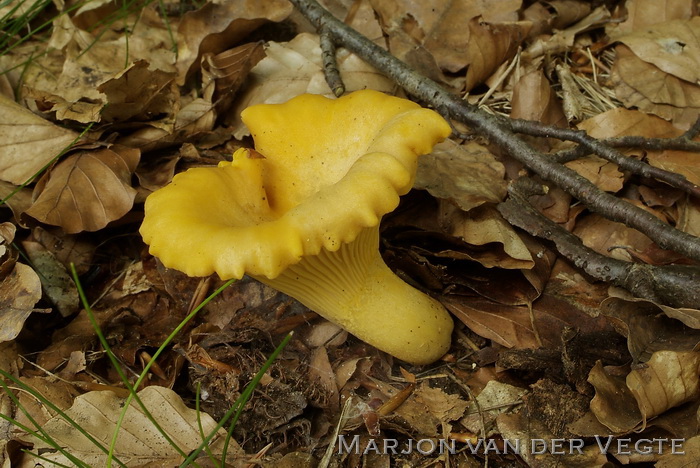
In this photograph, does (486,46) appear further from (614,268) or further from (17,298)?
(17,298)

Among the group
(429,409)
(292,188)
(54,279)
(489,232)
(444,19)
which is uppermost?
(444,19)

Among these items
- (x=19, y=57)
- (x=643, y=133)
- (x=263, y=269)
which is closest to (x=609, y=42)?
(x=643, y=133)

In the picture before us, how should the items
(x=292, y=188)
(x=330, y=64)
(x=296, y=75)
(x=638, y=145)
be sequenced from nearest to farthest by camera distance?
1. (x=292, y=188)
2. (x=638, y=145)
3. (x=330, y=64)
4. (x=296, y=75)

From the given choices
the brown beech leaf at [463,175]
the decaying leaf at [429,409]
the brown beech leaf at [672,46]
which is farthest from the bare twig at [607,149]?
the decaying leaf at [429,409]

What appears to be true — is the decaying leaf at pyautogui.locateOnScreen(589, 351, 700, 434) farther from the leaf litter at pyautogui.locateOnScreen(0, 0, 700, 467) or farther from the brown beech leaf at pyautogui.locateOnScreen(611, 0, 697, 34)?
the brown beech leaf at pyautogui.locateOnScreen(611, 0, 697, 34)

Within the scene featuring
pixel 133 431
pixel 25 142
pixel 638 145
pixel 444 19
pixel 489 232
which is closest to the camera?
pixel 133 431

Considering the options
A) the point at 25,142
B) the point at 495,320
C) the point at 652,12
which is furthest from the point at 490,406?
the point at 25,142
